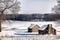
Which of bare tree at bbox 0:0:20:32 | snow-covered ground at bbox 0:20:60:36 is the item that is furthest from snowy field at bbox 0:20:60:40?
bare tree at bbox 0:0:20:32

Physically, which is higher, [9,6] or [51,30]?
[9,6]

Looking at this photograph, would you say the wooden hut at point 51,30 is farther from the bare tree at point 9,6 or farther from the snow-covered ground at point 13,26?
the bare tree at point 9,6

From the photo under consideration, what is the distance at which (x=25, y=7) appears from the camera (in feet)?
5.93

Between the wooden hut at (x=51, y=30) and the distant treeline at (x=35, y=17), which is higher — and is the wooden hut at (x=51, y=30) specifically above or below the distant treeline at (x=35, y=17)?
below

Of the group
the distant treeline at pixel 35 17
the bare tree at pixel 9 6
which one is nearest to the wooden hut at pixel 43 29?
the distant treeline at pixel 35 17

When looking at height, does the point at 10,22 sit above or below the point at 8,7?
below

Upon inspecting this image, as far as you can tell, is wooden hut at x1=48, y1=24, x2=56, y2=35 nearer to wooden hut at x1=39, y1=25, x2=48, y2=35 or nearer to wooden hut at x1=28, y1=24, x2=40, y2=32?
wooden hut at x1=39, y1=25, x2=48, y2=35

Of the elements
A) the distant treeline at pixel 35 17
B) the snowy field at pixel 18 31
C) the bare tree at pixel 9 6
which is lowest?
the snowy field at pixel 18 31

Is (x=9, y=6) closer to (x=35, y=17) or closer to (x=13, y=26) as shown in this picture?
(x=13, y=26)

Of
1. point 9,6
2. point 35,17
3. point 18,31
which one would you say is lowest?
point 18,31

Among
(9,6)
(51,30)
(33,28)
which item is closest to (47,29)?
(51,30)

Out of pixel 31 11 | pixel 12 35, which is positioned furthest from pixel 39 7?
pixel 12 35

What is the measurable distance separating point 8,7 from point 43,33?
0.58 metres

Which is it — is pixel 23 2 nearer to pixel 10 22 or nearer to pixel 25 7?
pixel 25 7
